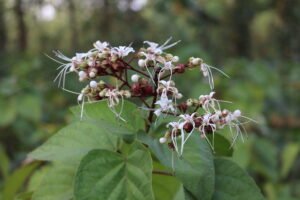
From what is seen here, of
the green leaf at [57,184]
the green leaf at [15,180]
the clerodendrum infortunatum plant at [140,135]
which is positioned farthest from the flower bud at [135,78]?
the green leaf at [15,180]

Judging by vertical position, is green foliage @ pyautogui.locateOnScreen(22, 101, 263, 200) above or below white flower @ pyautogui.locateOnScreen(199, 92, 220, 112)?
below

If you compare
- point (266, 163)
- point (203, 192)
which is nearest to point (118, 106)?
point (203, 192)

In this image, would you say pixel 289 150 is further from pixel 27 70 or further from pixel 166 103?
pixel 27 70

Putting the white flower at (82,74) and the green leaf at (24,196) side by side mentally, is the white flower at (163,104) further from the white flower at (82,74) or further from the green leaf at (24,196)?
the green leaf at (24,196)

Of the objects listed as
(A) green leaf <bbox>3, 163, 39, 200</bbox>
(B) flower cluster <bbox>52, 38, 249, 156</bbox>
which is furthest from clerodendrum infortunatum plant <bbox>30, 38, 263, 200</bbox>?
(A) green leaf <bbox>3, 163, 39, 200</bbox>

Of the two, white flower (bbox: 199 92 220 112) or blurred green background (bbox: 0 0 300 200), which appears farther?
blurred green background (bbox: 0 0 300 200)

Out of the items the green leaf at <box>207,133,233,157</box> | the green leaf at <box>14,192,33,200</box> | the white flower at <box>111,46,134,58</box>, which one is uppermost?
the white flower at <box>111,46,134,58</box>

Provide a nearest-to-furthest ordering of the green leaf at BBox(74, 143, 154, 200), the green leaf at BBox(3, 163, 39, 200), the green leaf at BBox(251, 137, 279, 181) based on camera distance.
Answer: the green leaf at BBox(74, 143, 154, 200)
the green leaf at BBox(3, 163, 39, 200)
the green leaf at BBox(251, 137, 279, 181)

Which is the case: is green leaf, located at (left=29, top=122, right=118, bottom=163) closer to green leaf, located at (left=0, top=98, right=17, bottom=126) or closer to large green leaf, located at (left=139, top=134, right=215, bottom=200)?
large green leaf, located at (left=139, top=134, right=215, bottom=200)
